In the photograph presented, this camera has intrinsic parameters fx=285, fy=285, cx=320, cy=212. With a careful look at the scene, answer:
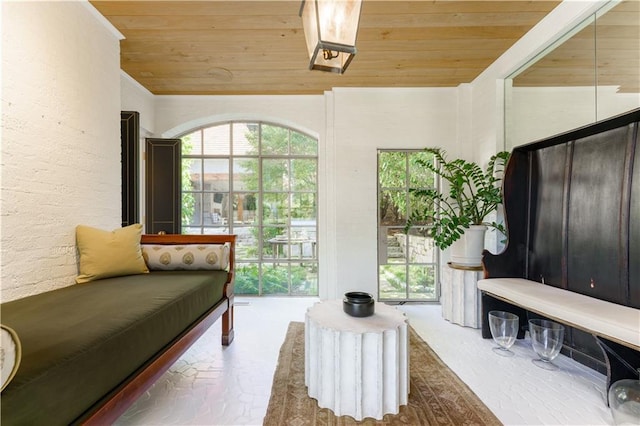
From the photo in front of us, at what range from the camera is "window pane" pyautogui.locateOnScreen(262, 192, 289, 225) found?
3984 mm

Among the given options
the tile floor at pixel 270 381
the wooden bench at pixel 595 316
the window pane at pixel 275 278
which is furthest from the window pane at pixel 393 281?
the wooden bench at pixel 595 316

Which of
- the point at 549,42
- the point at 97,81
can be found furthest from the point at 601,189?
the point at 97,81

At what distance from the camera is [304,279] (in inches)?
158

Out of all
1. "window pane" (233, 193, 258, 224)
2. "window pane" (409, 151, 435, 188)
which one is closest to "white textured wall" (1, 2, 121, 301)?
"window pane" (233, 193, 258, 224)

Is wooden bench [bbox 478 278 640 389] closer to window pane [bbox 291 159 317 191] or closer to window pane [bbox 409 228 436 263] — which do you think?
window pane [bbox 409 228 436 263]

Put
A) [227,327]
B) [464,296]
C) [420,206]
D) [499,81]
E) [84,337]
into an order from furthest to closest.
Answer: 1. [420,206]
2. [499,81]
3. [464,296]
4. [227,327]
5. [84,337]

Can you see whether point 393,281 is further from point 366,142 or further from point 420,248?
point 366,142

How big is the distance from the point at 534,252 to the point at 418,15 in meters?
2.16

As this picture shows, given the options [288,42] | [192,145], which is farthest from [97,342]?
[192,145]

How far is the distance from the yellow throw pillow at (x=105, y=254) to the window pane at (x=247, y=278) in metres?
1.90

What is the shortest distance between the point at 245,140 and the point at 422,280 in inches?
120

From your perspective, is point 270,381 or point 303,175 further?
point 303,175

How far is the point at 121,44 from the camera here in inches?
101

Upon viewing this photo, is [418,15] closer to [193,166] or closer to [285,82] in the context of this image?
[285,82]
